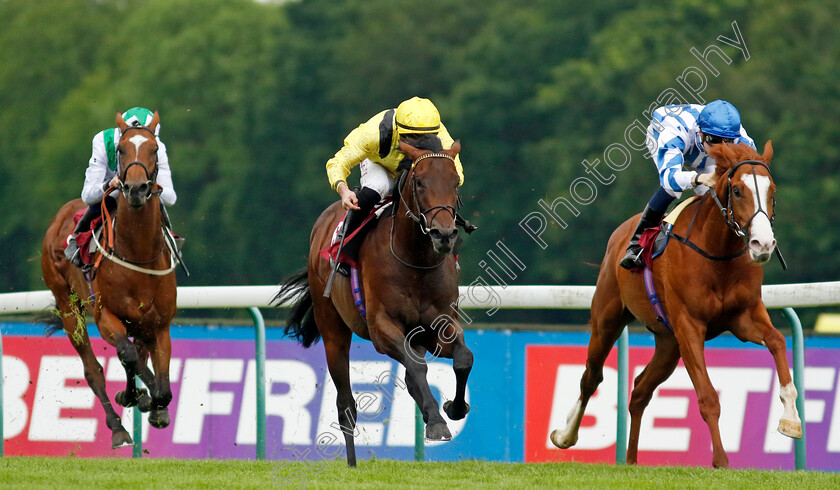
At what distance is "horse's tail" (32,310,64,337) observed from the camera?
29.9 ft

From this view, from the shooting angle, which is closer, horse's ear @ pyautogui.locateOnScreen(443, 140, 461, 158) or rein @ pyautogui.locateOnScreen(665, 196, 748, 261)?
horse's ear @ pyautogui.locateOnScreen(443, 140, 461, 158)

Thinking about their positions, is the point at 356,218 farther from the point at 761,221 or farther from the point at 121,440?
the point at 761,221

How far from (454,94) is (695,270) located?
84.1ft

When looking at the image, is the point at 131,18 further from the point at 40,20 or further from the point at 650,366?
A: the point at 650,366

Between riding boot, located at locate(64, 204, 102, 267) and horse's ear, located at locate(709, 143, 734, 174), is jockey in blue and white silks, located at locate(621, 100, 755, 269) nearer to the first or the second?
horse's ear, located at locate(709, 143, 734, 174)

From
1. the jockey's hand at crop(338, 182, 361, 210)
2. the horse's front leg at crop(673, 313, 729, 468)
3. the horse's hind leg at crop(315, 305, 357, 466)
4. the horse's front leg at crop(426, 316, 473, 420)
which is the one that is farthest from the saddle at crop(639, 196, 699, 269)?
the horse's hind leg at crop(315, 305, 357, 466)

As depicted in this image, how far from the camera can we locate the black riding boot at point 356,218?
23.8ft

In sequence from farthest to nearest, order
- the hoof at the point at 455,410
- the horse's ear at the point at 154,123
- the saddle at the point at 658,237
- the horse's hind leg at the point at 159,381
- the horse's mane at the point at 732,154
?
the horse's hind leg at the point at 159,381 < the horse's ear at the point at 154,123 < the saddle at the point at 658,237 < the hoof at the point at 455,410 < the horse's mane at the point at 732,154

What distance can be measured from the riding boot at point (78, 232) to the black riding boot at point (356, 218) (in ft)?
6.14

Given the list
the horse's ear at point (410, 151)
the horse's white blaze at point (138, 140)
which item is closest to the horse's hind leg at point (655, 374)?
the horse's ear at point (410, 151)

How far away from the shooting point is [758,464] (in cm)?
924

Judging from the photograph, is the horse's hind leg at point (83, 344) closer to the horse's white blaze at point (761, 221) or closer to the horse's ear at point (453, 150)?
the horse's ear at point (453, 150)

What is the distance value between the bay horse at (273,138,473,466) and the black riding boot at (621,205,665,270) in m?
1.02

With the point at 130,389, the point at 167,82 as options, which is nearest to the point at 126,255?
the point at 130,389
